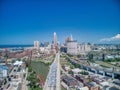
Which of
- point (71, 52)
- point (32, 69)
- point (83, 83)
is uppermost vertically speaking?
point (71, 52)

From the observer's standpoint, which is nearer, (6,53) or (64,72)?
(6,53)

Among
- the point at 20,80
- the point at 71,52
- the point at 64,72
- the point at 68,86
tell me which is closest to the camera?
the point at 68,86

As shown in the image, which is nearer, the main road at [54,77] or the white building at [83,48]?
the main road at [54,77]

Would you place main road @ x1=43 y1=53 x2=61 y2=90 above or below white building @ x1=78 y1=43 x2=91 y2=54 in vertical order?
below

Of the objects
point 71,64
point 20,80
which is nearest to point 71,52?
point 71,64

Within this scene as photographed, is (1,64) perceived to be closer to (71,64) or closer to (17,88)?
(17,88)

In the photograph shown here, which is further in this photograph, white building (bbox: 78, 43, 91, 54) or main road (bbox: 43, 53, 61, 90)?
white building (bbox: 78, 43, 91, 54)

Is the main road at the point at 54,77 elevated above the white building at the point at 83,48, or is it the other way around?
the white building at the point at 83,48

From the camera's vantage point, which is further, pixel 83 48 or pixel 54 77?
pixel 83 48
